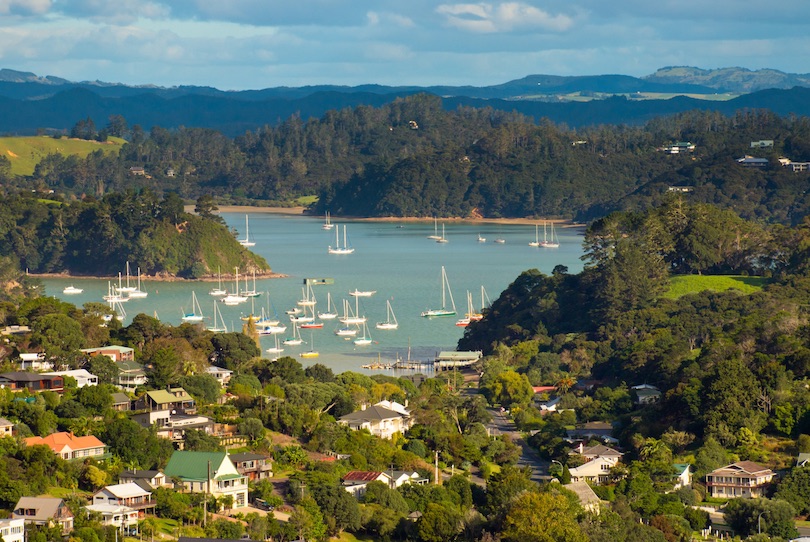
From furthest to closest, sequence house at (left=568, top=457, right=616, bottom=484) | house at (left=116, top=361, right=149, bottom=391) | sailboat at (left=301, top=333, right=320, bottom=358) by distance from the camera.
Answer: sailboat at (left=301, top=333, right=320, bottom=358) → house at (left=116, top=361, right=149, bottom=391) → house at (left=568, top=457, right=616, bottom=484)

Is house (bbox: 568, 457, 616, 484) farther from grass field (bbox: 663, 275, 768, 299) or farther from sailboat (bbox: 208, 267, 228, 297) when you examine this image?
sailboat (bbox: 208, 267, 228, 297)

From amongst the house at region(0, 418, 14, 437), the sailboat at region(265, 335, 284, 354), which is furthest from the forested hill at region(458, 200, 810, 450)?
the house at region(0, 418, 14, 437)

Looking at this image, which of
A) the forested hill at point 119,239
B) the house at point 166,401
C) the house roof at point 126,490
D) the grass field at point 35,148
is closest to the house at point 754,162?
the forested hill at point 119,239

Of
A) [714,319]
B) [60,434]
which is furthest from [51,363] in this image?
[714,319]

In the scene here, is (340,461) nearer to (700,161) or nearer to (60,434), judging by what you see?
(60,434)

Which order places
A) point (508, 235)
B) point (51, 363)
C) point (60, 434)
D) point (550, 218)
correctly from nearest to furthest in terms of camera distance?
point (60, 434) < point (51, 363) < point (508, 235) < point (550, 218)

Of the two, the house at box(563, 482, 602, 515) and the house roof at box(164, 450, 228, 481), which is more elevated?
the house roof at box(164, 450, 228, 481)
